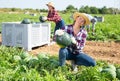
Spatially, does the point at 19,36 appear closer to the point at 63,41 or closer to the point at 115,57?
the point at 115,57

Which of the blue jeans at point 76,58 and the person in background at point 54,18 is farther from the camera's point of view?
the person in background at point 54,18

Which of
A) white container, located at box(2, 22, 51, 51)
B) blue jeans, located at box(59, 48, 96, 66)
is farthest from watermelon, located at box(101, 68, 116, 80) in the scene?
white container, located at box(2, 22, 51, 51)

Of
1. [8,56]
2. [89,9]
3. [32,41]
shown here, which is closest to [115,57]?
[32,41]

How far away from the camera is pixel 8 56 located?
6.70m

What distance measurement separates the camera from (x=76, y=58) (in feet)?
19.6

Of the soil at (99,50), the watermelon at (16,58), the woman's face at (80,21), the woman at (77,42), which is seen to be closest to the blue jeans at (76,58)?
the woman at (77,42)

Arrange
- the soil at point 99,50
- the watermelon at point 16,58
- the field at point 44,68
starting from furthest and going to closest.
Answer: the soil at point 99,50 < the watermelon at point 16,58 < the field at point 44,68

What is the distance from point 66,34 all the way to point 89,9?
246 ft

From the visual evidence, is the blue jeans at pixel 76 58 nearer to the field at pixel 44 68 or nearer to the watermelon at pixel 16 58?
the field at pixel 44 68

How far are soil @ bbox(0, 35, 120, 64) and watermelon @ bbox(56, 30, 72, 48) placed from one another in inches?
96.8

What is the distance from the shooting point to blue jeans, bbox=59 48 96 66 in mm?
5762

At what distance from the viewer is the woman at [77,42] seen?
18.9 ft

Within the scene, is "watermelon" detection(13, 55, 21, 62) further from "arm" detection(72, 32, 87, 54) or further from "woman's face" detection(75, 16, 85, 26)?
A: "woman's face" detection(75, 16, 85, 26)

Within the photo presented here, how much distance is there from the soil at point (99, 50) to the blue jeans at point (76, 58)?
79.7 inches
